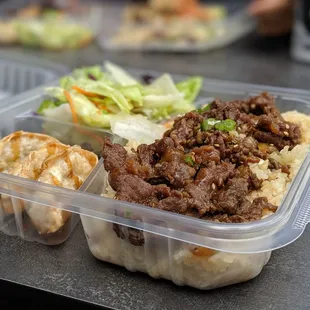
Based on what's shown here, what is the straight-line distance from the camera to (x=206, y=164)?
4.50 feet

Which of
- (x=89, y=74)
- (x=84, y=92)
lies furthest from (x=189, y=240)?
(x=89, y=74)

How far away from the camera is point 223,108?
1591 mm

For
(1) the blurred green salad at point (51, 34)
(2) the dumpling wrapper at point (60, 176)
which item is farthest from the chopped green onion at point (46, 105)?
(1) the blurred green salad at point (51, 34)

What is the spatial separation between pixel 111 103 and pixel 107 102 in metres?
0.01

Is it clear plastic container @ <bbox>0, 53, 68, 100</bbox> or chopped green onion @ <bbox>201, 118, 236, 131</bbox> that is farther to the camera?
clear plastic container @ <bbox>0, 53, 68, 100</bbox>

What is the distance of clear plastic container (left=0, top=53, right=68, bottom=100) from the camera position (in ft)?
9.50

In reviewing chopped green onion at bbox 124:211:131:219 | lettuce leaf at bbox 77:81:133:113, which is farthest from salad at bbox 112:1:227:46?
chopped green onion at bbox 124:211:131:219

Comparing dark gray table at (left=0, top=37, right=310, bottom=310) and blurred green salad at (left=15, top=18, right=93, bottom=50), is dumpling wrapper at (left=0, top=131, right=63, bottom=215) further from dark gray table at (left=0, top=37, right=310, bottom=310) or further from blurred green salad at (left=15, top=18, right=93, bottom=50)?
blurred green salad at (left=15, top=18, right=93, bottom=50)

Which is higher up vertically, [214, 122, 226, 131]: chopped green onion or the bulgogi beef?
[214, 122, 226, 131]: chopped green onion

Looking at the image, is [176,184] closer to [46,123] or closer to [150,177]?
[150,177]

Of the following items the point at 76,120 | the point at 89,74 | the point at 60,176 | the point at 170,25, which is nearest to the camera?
the point at 60,176

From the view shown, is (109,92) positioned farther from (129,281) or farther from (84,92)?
(129,281)

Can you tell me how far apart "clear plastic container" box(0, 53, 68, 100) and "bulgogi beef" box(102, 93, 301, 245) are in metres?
1.50

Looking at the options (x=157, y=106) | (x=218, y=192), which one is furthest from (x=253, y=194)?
(x=157, y=106)
